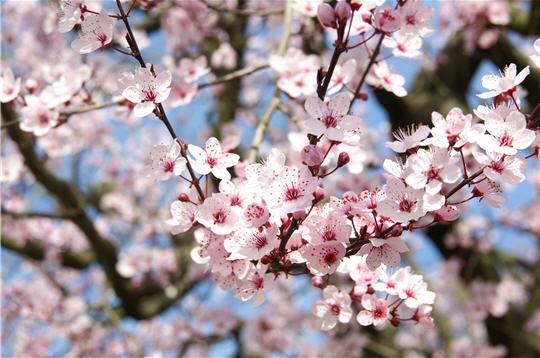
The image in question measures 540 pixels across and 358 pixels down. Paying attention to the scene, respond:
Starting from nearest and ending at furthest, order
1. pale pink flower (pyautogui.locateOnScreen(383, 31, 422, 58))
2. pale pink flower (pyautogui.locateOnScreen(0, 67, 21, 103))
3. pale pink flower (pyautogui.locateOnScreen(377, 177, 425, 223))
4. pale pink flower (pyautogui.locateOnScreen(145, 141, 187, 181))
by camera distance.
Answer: pale pink flower (pyautogui.locateOnScreen(377, 177, 425, 223))
pale pink flower (pyautogui.locateOnScreen(145, 141, 187, 181))
pale pink flower (pyautogui.locateOnScreen(383, 31, 422, 58))
pale pink flower (pyautogui.locateOnScreen(0, 67, 21, 103))

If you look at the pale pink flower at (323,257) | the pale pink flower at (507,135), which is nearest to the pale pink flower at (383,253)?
the pale pink flower at (323,257)

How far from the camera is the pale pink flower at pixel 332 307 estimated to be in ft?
3.88

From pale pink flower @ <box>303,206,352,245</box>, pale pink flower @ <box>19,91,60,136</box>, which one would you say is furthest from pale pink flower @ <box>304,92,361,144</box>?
pale pink flower @ <box>19,91,60,136</box>

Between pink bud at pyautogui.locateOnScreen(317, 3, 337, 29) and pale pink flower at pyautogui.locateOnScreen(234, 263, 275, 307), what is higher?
pink bud at pyautogui.locateOnScreen(317, 3, 337, 29)

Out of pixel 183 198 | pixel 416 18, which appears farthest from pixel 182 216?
pixel 416 18

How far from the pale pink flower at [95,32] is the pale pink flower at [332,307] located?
0.82 meters

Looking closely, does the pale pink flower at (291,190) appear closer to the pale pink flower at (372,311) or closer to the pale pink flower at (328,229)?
the pale pink flower at (328,229)

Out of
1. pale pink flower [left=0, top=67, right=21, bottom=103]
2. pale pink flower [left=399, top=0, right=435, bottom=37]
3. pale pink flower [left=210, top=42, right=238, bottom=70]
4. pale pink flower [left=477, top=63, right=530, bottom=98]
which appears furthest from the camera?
pale pink flower [left=210, top=42, right=238, bottom=70]

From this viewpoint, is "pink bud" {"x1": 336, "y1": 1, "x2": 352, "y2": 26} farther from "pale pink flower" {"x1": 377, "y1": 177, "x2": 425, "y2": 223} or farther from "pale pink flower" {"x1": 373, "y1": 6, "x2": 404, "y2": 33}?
"pale pink flower" {"x1": 377, "y1": 177, "x2": 425, "y2": 223}

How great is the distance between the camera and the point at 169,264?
12.3ft

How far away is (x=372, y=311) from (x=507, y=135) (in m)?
0.51

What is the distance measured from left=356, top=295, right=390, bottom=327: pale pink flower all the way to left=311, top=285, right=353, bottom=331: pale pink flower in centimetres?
4

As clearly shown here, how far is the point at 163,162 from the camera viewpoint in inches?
45.4

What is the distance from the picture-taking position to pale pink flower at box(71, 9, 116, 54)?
114 centimetres
